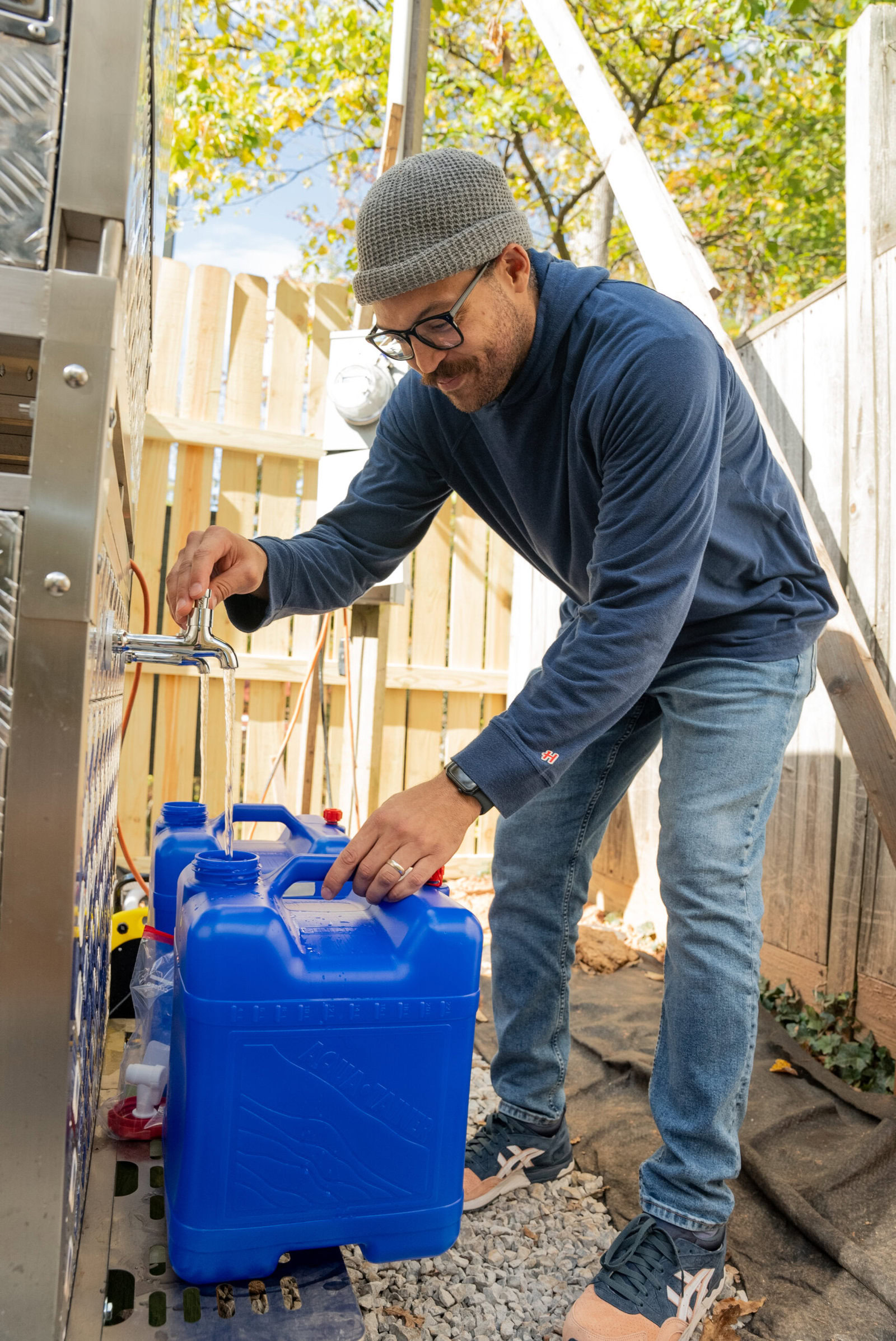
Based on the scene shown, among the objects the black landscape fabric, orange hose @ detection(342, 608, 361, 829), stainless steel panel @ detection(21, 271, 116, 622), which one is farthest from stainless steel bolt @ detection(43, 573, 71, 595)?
orange hose @ detection(342, 608, 361, 829)

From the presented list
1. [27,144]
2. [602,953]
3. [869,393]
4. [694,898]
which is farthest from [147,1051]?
[869,393]

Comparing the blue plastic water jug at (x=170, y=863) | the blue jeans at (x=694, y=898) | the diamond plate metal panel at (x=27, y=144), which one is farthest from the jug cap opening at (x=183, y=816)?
the diamond plate metal panel at (x=27, y=144)

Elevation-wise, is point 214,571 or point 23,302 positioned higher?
point 23,302

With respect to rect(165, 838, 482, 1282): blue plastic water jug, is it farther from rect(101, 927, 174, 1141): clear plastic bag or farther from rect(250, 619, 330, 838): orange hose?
rect(250, 619, 330, 838): orange hose

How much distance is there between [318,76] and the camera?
22.2ft

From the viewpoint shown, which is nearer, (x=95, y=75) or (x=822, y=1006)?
(x=95, y=75)

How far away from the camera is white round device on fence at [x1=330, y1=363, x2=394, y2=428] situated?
10.6 ft

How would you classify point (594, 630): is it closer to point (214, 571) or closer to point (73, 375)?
point (214, 571)

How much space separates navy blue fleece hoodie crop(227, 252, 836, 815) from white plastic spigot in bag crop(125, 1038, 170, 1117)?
0.71 m

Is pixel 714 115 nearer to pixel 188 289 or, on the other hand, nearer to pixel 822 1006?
pixel 188 289

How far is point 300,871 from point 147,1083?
1.58ft

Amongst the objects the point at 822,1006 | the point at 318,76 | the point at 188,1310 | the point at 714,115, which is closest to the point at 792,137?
the point at 714,115

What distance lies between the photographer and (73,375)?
878mm

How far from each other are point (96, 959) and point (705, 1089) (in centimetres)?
91
